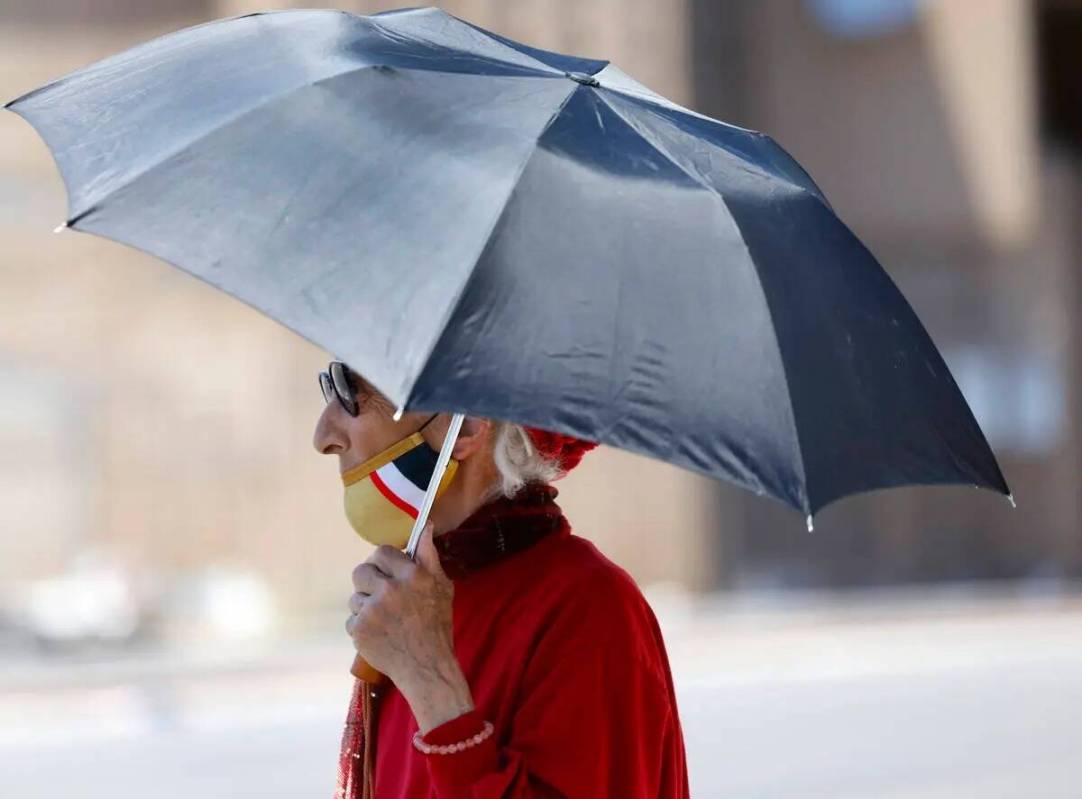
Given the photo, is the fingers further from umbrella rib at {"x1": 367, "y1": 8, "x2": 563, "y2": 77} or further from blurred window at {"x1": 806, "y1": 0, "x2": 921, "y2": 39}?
blurred window at {"x1": 806, "y1": 0, "x2": 921, "y2": 39}

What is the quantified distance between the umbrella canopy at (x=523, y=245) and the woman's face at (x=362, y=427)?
1.13ft

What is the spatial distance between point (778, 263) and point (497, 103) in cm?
38

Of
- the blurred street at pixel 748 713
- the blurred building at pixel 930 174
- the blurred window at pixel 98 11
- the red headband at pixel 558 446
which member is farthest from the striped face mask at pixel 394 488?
the blurred building at pixel 930 174

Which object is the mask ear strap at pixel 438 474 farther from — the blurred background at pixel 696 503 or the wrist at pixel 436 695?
the blurred background at pixel 696 503

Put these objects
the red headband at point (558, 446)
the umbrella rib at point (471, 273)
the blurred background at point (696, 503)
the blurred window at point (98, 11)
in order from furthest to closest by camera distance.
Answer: the blurred window at point (98, 11)
the blurred background at point (696, 503)
the red headband at point (558, 446)
the umbrella rib at point (471, 273)

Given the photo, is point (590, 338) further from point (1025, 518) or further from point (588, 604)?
point (1025, 518)

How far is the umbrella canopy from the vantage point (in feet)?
5.36

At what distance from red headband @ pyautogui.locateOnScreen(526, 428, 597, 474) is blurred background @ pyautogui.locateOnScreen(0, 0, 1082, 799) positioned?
5083 mm

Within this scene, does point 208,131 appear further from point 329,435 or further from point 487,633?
point 487,633

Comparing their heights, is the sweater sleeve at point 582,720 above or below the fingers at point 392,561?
below

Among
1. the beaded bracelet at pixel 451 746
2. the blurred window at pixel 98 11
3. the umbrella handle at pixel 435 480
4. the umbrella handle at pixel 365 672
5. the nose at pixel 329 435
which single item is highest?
the blurred window at pixel 98 11

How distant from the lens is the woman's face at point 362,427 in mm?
2027

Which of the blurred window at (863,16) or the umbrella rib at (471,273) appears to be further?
the blurred window at (863,16)

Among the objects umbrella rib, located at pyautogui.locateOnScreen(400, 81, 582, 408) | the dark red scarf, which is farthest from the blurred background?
umbrella rib, located at pyautogui.locateOnScreen(400, 81, 582, 408)
